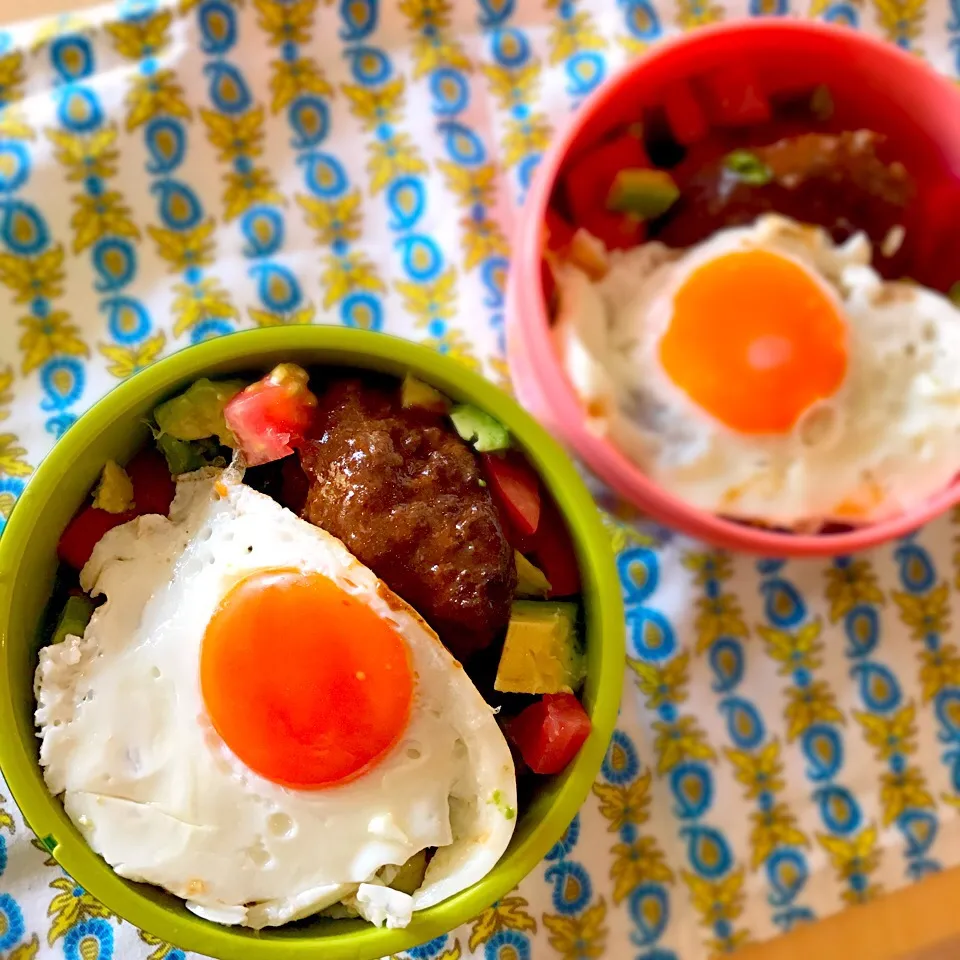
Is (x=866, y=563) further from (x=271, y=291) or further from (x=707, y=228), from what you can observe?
(x=271, y=291)

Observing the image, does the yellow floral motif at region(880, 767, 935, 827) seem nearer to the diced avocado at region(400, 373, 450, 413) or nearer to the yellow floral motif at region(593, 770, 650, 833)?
the yellow floral motif at region(593, 770, 650, 833)

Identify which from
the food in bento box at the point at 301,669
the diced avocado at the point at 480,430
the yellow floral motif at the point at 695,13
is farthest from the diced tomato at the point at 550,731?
the yellow floral motif at the point at 695,13

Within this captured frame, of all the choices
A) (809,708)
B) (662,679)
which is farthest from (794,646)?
(662,679)

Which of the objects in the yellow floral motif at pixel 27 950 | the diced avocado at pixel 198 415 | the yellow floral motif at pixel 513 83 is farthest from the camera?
the yellow floral motif at pixel 513 83

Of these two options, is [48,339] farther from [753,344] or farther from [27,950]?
[753,344]

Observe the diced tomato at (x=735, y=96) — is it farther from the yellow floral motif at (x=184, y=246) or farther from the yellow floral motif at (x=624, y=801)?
the yellow floral motif at (x=624, y=801)

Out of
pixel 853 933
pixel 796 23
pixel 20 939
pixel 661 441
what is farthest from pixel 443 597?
pixel 796 23
